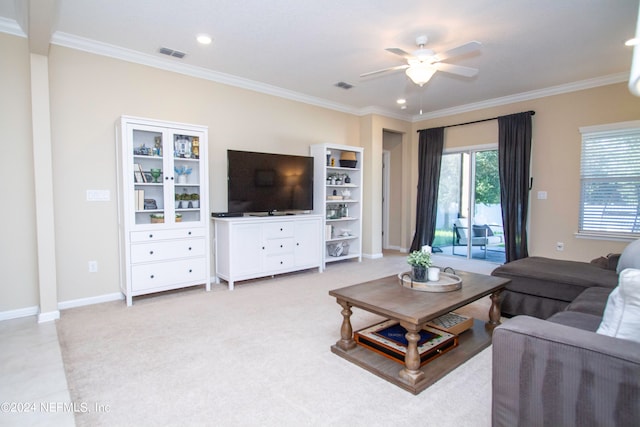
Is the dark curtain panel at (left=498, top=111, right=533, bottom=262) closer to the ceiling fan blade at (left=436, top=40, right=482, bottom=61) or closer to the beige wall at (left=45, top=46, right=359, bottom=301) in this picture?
the ceiling fan blade at (left=436, top=40, right=482, bottom=61)

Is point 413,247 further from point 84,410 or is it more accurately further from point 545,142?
point 84,410

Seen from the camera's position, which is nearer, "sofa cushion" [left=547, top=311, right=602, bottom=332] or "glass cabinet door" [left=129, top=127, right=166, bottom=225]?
"sofa cushion" [left=547, top=311, right=602, bottom=332]

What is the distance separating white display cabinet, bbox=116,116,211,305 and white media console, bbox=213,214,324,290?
0.28 meters

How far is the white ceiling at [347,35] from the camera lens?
293 centimetres

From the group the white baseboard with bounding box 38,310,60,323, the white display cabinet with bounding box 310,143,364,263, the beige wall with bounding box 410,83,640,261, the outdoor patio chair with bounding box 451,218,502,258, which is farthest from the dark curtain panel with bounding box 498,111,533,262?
the white baseboard with bounding box 38,310,60,323

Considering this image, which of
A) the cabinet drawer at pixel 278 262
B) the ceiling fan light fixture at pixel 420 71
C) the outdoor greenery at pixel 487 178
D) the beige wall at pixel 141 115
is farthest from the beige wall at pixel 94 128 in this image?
the outdoor greenery at pixel 487 178

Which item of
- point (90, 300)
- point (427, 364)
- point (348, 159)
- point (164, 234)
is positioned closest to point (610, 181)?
point (348, 159)

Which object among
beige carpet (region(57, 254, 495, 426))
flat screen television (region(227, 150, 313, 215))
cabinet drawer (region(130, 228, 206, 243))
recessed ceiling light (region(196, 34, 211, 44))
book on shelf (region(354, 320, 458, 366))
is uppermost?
recessed ceiling light (region(196, 34, 211, 44))

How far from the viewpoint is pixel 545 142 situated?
526 cm

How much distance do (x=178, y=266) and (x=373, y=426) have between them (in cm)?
293

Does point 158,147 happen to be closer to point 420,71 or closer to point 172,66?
point 172,66

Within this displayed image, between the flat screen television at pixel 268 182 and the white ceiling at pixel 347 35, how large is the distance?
1.07 m

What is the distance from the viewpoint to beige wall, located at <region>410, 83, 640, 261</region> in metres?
4.69

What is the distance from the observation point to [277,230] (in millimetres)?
4695
